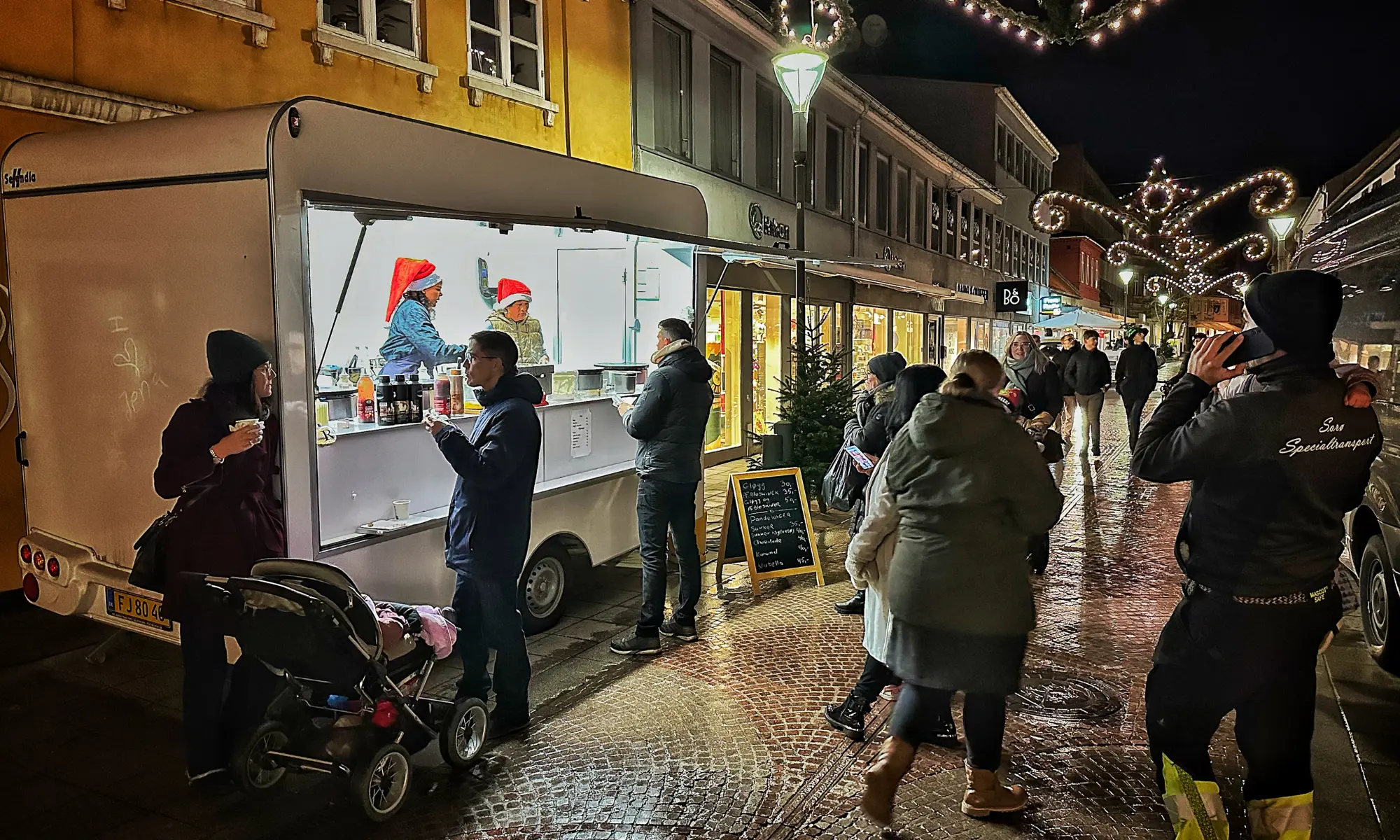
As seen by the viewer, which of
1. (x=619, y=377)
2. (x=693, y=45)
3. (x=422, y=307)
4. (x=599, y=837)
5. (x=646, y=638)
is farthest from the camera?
(x=693, y=45)

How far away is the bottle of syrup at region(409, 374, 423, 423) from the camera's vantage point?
580cm

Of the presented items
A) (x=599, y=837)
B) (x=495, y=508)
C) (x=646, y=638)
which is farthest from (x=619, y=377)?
(x=599, y=837)

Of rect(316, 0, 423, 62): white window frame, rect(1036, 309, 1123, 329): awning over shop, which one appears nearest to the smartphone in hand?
rect(316, 0, 423, 62): white window frame

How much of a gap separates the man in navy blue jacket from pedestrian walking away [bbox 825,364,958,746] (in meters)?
1.65

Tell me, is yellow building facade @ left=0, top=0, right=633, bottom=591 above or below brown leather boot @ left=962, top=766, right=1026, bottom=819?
above

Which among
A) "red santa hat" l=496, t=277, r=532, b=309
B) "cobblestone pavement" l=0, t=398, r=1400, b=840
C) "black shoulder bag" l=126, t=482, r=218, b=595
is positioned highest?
"red santa hat" l=496, t=277, r=532, b=309

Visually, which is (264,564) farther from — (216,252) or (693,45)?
(693,45)

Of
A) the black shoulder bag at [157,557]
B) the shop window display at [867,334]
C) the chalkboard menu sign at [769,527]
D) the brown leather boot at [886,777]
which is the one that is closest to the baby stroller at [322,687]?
the black shoulder bag at [157,557]

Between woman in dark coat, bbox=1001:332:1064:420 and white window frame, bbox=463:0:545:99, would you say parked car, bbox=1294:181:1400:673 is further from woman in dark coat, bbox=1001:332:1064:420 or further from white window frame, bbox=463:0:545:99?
white window frame, bbox=463:0:545:99

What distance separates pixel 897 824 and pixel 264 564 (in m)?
2.92

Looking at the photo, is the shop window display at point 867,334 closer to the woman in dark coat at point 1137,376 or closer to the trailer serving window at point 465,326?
the woman in dark coat at point 1137,376

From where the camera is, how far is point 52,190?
17.0ft

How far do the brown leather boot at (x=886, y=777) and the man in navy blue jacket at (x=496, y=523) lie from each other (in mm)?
1914

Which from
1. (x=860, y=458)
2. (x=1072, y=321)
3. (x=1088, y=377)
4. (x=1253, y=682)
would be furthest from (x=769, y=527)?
(x=1072, y=321)
